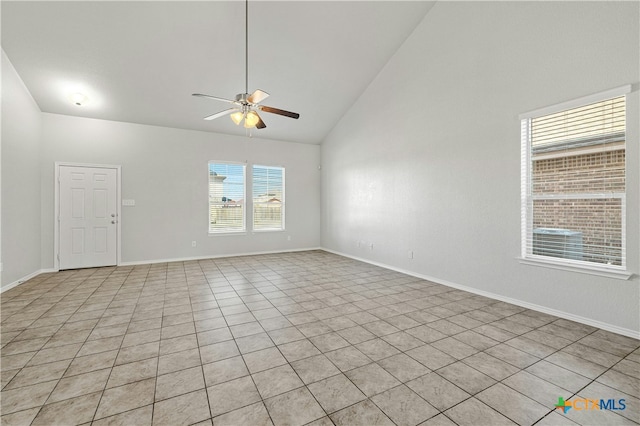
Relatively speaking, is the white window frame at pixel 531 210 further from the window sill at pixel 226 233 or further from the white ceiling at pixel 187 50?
the window sill at pixel 226 233

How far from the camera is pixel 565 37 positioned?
9.53 feet

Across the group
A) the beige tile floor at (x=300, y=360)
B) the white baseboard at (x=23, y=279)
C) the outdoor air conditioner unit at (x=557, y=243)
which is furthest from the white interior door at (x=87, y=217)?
the outdoor air conditioner unit at (x=557, y=243)

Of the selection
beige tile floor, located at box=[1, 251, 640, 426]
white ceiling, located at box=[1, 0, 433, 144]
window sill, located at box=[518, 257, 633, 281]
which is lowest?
beige tile floor, located at box=[1, 251, 640, 426]

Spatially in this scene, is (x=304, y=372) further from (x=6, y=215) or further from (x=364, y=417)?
(x=6, y=215)

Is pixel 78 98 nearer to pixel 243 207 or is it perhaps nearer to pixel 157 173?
pixel 157 173

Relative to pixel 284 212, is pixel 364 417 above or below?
below

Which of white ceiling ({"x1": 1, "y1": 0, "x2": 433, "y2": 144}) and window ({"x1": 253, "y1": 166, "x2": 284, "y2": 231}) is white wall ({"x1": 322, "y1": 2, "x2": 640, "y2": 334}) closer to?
white ceiling ({"x1": 1, "y1": 0, "x2": 433, "y2": 144})

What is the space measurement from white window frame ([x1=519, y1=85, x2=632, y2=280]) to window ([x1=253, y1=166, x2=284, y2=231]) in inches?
212

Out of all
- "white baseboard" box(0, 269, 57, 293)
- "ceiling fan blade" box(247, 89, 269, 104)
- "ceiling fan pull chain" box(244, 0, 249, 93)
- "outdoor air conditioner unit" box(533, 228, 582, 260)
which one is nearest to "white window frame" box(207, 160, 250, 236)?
"ceiling fan pull chain" box(244, 0, 249, 93)

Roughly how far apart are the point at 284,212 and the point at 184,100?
11.3 ft

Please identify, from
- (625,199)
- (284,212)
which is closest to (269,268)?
(284,212)

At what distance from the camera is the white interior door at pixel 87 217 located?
5.29 m

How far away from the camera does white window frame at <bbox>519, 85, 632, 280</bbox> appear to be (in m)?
2.62

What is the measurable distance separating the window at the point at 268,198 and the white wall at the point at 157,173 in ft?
0.76
